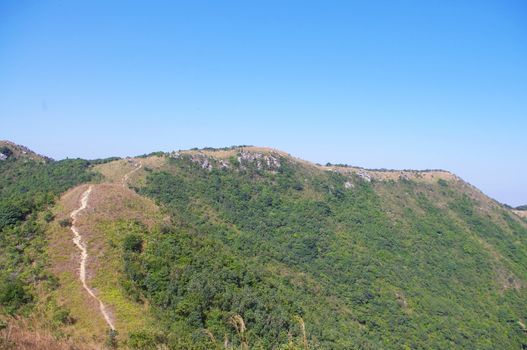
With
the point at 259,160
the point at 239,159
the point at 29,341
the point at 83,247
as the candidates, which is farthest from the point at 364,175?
the point at 29,341

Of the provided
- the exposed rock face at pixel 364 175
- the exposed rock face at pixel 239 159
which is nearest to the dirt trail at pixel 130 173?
the exposed rock face at pixel 239 159

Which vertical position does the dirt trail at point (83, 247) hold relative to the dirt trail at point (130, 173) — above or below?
below

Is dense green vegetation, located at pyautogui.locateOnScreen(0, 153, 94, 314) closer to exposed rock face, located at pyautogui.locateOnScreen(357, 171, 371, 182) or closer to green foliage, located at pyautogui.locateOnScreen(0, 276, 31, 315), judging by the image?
green foliage, located at pyautogui.locateOnScreen(0, 276, 31, 315)

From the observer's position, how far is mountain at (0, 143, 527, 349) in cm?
2309

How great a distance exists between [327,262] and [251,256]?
57.3ft

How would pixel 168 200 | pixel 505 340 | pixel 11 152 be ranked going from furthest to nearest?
pixel 11 152 < pixel 168 200 < pixel 505 340

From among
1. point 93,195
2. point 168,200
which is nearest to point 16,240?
point 93,195

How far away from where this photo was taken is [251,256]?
179 feet

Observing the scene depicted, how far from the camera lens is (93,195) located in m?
34.6

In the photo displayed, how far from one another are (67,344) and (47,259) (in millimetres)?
21620

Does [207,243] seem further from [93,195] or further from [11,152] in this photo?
[11,152]

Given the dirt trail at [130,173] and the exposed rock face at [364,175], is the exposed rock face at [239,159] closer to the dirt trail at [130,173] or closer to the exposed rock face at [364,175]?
the dirt trail at [130,173]

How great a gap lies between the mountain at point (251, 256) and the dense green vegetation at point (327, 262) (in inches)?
9.7

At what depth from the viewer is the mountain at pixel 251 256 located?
23094 millimetres
